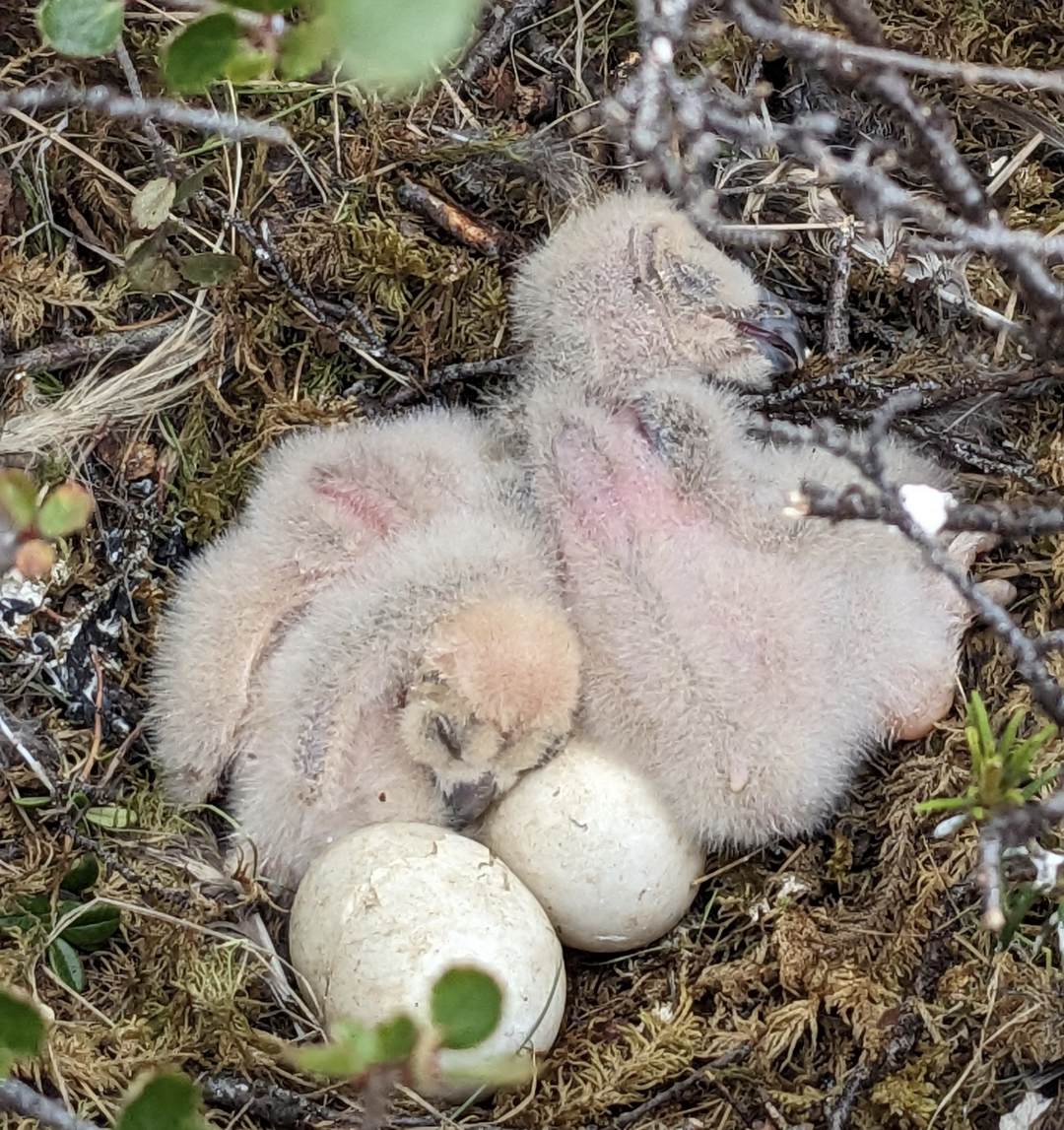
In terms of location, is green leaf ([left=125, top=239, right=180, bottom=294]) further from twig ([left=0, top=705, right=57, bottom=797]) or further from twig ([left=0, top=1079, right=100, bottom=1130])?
twig ([left=0, top=1079, right=100, bottom=1130])

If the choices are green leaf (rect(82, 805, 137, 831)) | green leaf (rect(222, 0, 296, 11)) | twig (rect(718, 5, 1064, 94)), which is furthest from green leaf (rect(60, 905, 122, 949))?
twig (rect(718, 5, 1064, 94))

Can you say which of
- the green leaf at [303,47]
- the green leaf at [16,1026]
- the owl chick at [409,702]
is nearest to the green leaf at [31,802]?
the owl chick at [409,702]

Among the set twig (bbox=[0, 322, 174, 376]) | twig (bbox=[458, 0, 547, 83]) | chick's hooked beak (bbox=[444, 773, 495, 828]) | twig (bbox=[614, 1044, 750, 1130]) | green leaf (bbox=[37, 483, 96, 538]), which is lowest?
twig (bbox=[614, 1044, 750, 1130])

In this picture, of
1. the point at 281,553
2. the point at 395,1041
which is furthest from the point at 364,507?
the point at 395,1041

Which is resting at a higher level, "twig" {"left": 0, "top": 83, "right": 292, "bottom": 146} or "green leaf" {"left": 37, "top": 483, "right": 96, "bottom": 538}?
"twig" {"left": 0, "top": 83, "right": 292, "bottom": 146}

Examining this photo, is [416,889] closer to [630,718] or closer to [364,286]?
[630,718]

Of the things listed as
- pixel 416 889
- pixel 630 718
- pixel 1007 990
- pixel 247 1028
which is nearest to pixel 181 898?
pixel 247 1028

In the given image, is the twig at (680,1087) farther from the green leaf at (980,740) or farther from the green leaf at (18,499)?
the green leaf at (18,499)
